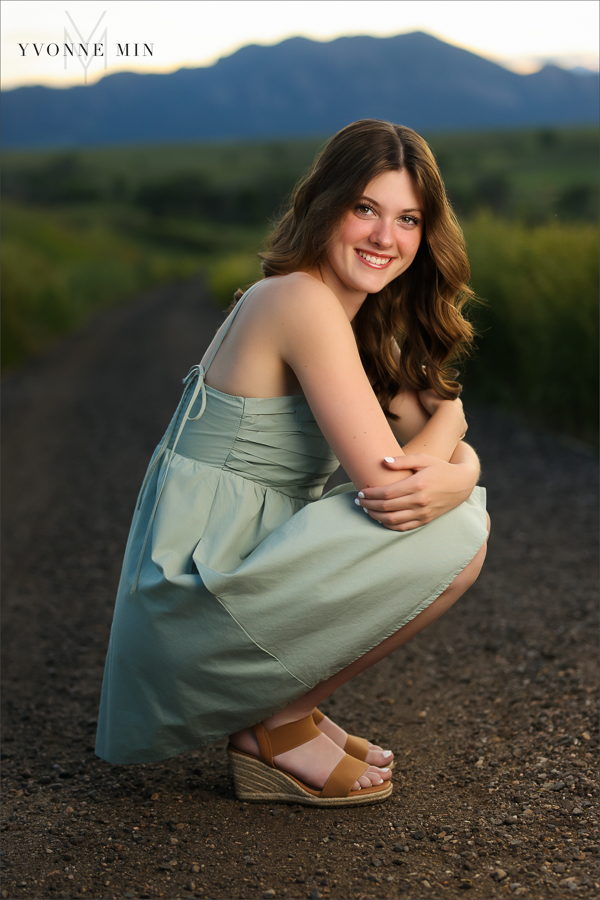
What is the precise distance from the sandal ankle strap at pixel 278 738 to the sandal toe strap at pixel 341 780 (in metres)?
0.10

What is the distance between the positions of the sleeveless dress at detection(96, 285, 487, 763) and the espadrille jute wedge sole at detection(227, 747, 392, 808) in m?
0.11

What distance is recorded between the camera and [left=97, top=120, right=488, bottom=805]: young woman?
60.7 inches

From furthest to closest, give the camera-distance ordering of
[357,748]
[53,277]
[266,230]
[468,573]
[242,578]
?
1. [53,277]
2. [266,230]
3. [357,748]
4. [468,573]
5. [242,578]

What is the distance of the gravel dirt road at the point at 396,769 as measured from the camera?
147 centimetres

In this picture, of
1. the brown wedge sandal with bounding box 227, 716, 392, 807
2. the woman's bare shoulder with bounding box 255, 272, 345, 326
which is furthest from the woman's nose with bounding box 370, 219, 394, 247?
the brown wedge sandal with bounding box 227, 716, 392, 807

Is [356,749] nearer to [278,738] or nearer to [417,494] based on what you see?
[278,738]

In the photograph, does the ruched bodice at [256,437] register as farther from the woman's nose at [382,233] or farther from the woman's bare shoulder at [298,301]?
the woman's nose at [382,233]

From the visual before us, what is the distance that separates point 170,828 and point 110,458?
13.8 feet

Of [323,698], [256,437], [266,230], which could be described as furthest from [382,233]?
[266,230]

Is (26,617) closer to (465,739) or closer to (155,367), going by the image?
(465,739)

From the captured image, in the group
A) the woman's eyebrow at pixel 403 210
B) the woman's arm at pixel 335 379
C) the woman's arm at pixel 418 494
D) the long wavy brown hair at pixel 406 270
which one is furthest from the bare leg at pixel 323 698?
the woman's eyebrow at pixel 403 210

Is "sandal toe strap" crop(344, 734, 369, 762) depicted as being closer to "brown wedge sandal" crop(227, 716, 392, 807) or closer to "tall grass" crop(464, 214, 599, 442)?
"brown wedge sandal" crop(227, 716, 392, 807)

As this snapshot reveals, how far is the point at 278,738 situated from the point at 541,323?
169 inches

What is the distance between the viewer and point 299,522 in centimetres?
156
